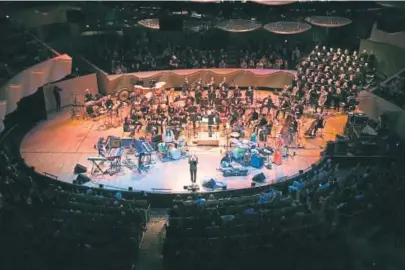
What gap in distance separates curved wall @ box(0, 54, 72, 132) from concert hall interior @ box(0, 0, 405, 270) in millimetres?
80

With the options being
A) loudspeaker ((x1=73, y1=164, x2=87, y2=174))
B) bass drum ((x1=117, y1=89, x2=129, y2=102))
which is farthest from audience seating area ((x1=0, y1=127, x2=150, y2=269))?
bass drum ((x1=117, y1=89, x2=129, y2=102))

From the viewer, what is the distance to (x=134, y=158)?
812 inches

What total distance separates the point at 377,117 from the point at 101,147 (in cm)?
1105

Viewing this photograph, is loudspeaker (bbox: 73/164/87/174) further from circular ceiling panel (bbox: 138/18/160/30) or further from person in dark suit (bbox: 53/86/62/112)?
circular ceiling panel (bbox: 138/18/160/30)

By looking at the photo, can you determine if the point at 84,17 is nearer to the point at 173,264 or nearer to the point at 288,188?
the point at 288,188

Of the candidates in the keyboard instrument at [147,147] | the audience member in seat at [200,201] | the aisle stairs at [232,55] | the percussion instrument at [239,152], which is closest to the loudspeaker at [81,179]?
the keyboard instrument at [147,147]

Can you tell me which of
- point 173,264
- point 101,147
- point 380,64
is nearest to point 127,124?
point 101,147

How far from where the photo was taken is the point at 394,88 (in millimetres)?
23875

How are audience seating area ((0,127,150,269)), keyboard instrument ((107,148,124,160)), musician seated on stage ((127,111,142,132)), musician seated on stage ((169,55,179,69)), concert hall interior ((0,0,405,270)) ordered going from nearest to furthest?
audience seating area ((0,127,150,269))
concert hall interior ((0,0,405,270))
keyboard instrument ((107,148,124,160))
musician seated on stage ((127,111,142,132))
musician seated on stage ((169,55,179,69))

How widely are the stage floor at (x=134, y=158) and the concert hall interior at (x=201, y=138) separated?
84 millimetres

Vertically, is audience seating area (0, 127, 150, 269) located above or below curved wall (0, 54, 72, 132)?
below

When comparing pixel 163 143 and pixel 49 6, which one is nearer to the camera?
pixel 163 143

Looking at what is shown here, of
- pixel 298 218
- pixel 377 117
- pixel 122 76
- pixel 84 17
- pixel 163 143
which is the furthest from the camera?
pixel 84 17

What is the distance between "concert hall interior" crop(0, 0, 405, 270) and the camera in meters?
14.1
